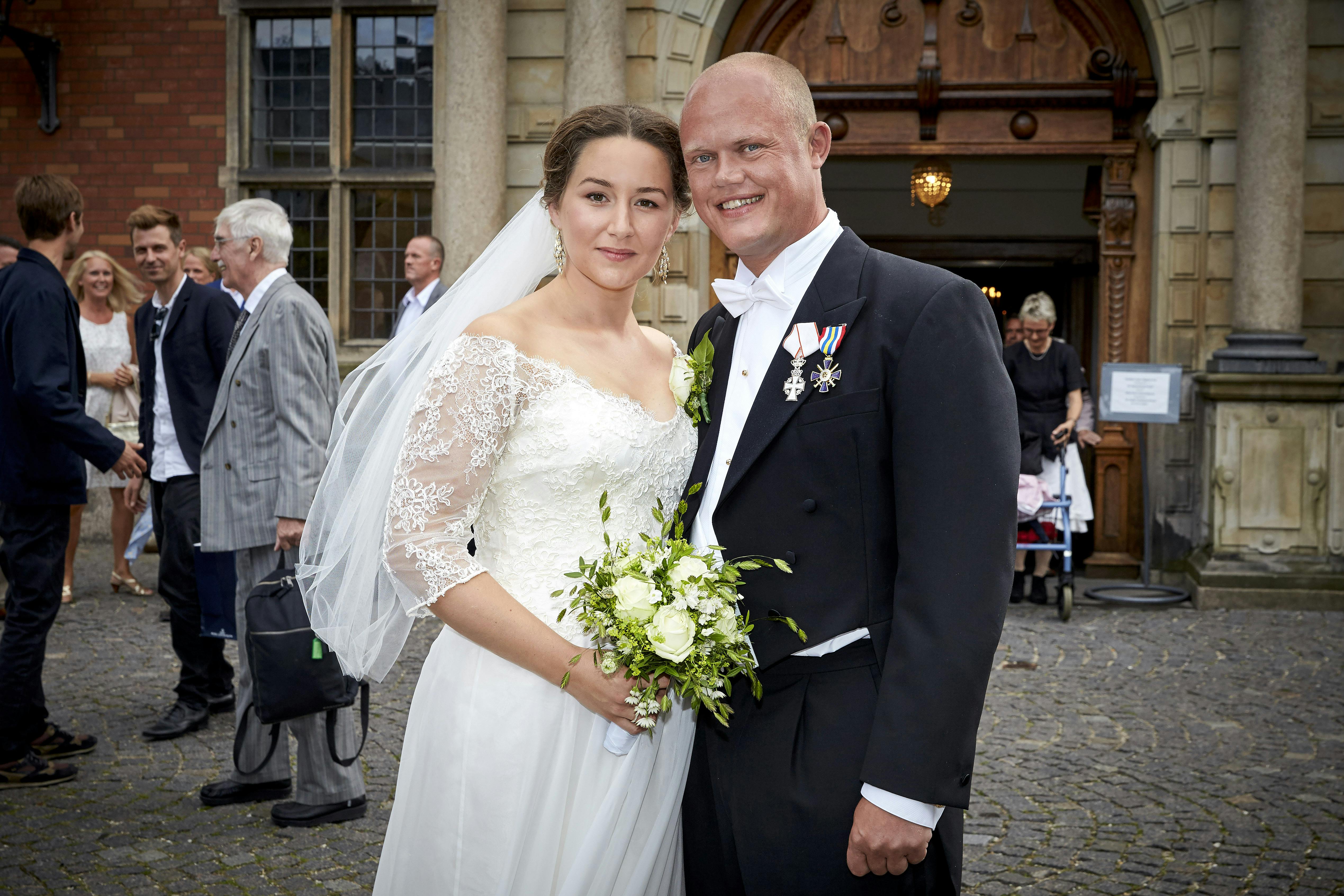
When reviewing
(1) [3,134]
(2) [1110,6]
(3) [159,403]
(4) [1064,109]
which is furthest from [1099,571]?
(1) [3,134]

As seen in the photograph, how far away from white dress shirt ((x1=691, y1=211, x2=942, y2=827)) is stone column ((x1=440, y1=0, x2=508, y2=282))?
7.12 m

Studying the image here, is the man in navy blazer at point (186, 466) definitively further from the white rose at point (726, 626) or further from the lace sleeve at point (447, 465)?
the white rose at point (726, 626)

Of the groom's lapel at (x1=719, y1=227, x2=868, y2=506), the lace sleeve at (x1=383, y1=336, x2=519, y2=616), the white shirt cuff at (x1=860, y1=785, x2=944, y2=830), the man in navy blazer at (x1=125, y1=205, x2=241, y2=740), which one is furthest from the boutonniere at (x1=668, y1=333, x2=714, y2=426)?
the man in navy blazer at (x1=125, y1=205, x2=241, y2=740)

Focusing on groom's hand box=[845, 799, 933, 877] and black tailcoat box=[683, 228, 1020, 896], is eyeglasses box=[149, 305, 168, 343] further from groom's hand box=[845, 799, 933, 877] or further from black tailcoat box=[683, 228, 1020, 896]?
groom's hand box=[845, 799, 933, 877]

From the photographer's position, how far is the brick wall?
9867 millimetres

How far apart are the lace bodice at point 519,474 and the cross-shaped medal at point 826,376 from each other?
0.54m

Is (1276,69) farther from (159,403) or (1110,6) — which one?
(159,403)

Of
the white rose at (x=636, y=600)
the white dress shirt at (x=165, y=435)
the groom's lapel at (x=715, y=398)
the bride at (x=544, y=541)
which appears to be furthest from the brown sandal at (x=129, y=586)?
the white rose at (x=636, y=600)

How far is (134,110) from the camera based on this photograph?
32.5ft

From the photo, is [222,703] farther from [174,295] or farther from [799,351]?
[799,351]

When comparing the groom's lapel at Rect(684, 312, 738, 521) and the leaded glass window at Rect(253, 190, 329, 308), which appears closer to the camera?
the groom's lapel at Rect(684, 312, 738, 521)

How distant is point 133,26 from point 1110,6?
812cm

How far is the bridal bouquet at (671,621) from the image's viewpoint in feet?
6.57

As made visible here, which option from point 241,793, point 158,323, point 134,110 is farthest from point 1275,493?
point 134,110
